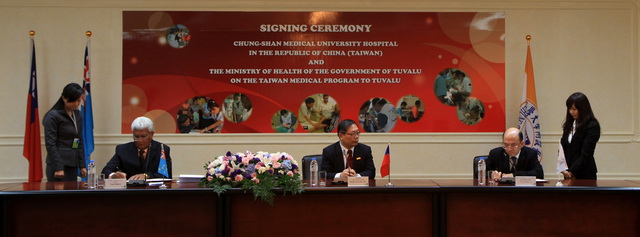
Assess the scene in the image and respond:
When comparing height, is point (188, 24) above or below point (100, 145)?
above

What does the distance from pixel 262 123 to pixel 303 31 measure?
1060mm

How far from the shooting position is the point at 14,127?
661 centimetres

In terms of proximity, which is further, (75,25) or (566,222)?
(75,25)

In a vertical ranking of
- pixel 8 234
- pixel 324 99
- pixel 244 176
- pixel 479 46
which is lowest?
pixel 8 234

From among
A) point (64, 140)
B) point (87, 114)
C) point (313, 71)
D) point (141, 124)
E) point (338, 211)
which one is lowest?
point (338, 211)

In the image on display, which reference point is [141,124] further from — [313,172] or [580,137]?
[580,137]

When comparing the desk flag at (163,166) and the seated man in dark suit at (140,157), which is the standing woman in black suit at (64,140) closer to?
the seated man in dark suit at (140,157)

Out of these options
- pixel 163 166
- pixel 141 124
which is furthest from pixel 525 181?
pixel 141 124

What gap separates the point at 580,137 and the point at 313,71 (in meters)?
2.79

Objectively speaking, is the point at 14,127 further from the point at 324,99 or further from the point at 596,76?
the point at 596,76

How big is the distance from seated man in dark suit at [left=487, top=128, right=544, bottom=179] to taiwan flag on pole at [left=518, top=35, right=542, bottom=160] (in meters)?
1.87

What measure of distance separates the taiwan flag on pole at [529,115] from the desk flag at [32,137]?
16.0ft

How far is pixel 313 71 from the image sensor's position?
6.72m

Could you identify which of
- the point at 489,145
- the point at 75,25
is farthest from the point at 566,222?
the point at 75,25
